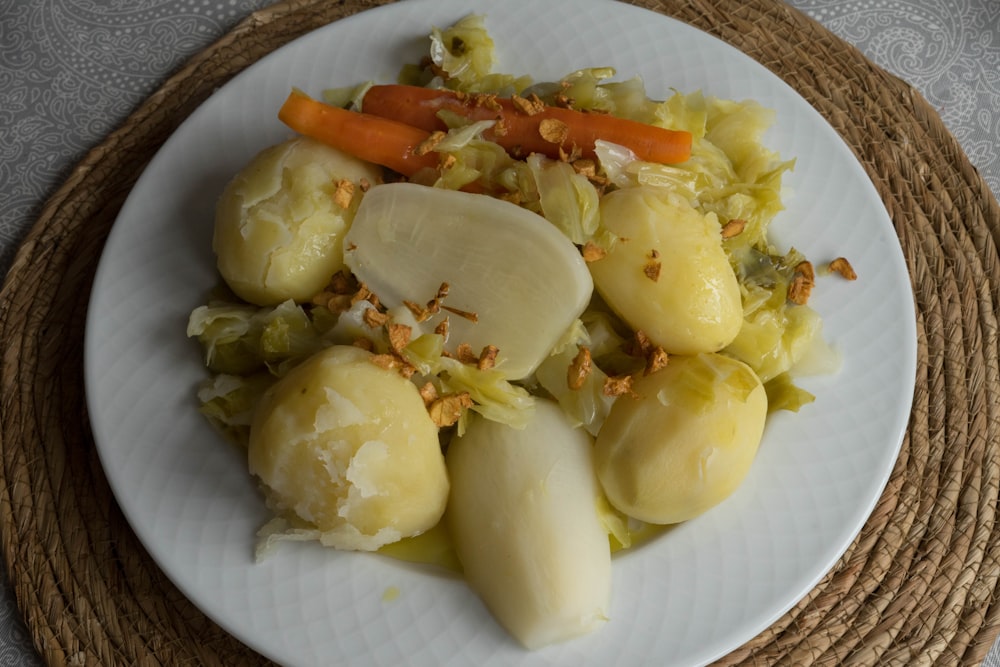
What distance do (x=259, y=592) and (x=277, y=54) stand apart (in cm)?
140

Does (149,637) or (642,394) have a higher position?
(642,394)

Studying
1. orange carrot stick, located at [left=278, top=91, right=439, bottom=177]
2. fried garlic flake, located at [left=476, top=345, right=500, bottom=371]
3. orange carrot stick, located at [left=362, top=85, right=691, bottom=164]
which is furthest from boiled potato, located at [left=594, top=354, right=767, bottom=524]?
orange carrot stick, located at [left=278, top=91, right=439, bottom=177]

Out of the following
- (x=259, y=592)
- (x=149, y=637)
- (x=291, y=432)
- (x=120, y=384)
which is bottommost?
(x=149, y=637)

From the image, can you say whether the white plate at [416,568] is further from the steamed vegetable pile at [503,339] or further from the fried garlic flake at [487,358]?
the fried garlic flake at [487,358]

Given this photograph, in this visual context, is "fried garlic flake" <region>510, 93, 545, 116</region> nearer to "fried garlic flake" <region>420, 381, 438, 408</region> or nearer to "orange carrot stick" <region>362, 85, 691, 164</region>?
"orange carrot stick" <region>362, 85, 691, 164</region>

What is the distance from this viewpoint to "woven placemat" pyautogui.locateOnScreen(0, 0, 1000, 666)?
7.13 ft

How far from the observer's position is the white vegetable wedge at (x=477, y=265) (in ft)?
6.09

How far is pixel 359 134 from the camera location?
203 cm

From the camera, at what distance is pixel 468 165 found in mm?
2047

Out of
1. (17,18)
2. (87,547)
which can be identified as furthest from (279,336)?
(17,18)

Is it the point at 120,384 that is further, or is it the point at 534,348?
the point at 120,384

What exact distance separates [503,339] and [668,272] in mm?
380

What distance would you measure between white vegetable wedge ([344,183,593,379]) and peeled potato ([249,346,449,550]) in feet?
0.65

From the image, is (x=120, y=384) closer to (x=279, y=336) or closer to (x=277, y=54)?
(x=279, y=336)
